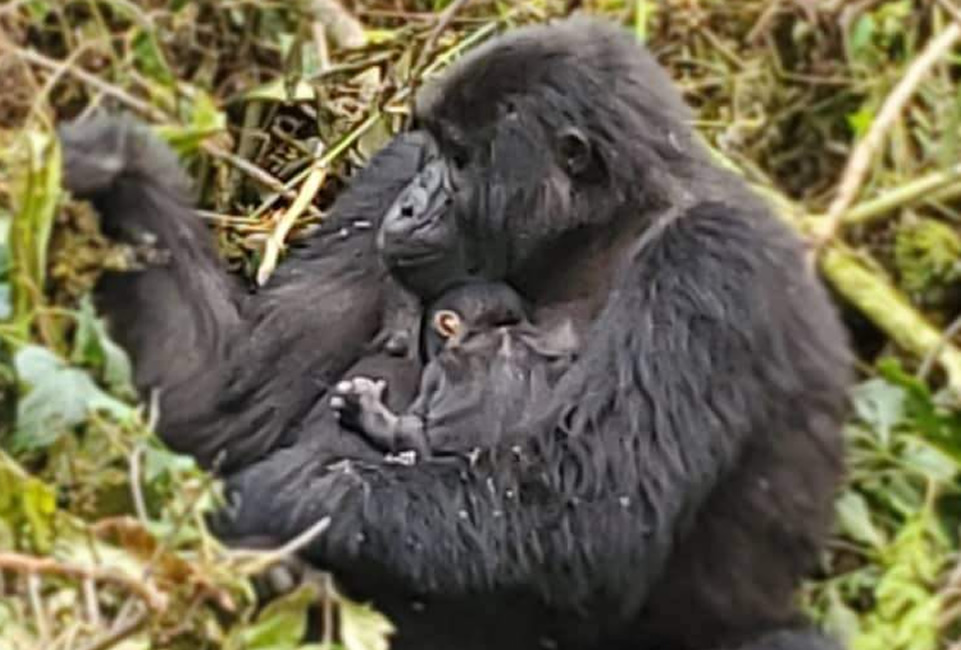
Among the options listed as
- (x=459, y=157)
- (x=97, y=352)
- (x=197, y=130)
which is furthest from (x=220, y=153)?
(x=97, y=352)

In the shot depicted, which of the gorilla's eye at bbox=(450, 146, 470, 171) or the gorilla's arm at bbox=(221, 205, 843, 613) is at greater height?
the gorilla's eye at bbox=(450, 146, 470, 171)

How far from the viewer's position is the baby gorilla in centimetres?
345

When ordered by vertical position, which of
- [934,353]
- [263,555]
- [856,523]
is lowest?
[856,523]

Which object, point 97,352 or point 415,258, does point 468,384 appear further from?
point 97,352

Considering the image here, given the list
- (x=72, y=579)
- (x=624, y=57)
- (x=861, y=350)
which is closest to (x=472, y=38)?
(x=624, y=57)

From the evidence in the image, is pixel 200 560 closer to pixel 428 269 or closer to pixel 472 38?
pixel 428 269

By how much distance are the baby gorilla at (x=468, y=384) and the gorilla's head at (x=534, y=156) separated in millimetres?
66

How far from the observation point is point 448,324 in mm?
3561

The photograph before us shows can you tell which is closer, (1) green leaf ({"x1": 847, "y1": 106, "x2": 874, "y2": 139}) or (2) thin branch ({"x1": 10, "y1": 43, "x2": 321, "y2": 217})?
(2) thin branch ({"x1": 10, "y1": 43, "x2": 321, "y2": 217})

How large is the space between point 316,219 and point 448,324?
52cm

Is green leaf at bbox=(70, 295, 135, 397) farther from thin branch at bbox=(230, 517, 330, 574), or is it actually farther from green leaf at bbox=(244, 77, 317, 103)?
green leaf at bbox=(244, 77, 317, 103)

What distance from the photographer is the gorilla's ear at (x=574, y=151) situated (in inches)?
140

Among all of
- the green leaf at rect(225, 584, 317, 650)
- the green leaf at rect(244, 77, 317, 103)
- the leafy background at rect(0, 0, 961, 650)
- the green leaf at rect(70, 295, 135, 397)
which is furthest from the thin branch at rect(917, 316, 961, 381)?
the green leaf at rect(225, 584, 317, 650)

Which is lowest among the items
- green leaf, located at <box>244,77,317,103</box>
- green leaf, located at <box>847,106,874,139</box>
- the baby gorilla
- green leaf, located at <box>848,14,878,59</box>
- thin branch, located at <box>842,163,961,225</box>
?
thin branch, located at <box>842,163,961,225</box>
